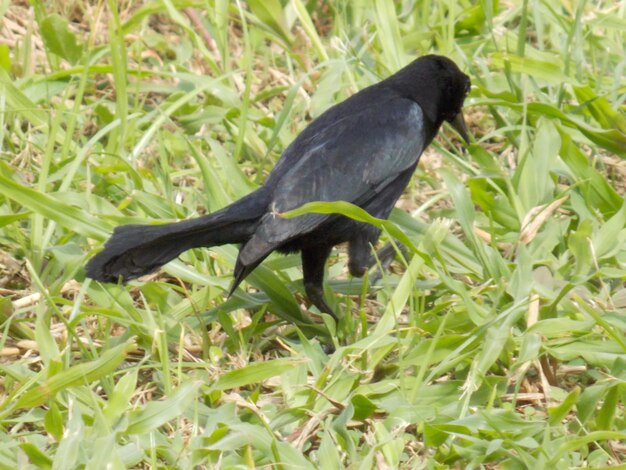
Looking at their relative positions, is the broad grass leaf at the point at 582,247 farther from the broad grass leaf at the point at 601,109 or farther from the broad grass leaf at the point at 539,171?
the broad grass leaf at the point at 601,109

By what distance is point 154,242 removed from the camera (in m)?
4.26

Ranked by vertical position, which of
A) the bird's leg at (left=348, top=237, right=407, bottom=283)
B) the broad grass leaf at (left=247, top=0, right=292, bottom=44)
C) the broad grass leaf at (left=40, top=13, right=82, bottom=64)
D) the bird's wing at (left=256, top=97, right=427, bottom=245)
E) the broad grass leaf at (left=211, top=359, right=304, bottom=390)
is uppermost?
the broad grass leaf at (left=40, top=13, right=82, bottom=64)

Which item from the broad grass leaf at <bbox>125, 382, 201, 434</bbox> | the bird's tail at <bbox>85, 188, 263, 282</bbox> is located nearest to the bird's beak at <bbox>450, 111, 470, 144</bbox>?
the bird's tail at <bbox>85, 188, 263, 282</bbox>

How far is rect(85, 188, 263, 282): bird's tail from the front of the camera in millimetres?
4211

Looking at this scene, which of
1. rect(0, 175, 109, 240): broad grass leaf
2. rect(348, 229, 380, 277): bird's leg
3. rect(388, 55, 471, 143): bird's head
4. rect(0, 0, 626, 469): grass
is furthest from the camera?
rect(388, 55, 471, 143): bird's head

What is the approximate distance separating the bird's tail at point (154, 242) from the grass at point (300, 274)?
14 centimetres

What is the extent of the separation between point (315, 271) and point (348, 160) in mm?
453

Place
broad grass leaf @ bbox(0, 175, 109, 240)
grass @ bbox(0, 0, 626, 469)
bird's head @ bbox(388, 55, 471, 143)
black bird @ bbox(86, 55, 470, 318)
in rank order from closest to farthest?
1. grass @ bbox(0, 0, 626, 469)
2. broad grass leaf @ bbox(0, 175, 109, 240)
3. black bird @ bbox(86, 55, 470, 318)
4. bird's head @ bbox(388, 55, 471, 143)

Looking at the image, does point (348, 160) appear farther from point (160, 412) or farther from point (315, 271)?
point (160, 412)

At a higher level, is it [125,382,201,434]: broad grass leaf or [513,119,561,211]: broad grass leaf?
Result: [125,382,201,434]: broad grass leaf

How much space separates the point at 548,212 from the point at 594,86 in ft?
4.34

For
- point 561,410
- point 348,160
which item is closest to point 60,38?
point 348,160

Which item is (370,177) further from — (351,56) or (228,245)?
(351,56)

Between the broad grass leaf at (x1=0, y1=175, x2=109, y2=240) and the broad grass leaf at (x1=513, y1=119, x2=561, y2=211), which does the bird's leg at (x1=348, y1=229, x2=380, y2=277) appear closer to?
the broad grass leaf at (x1=513, y1=119, x2=561, y2=211)
